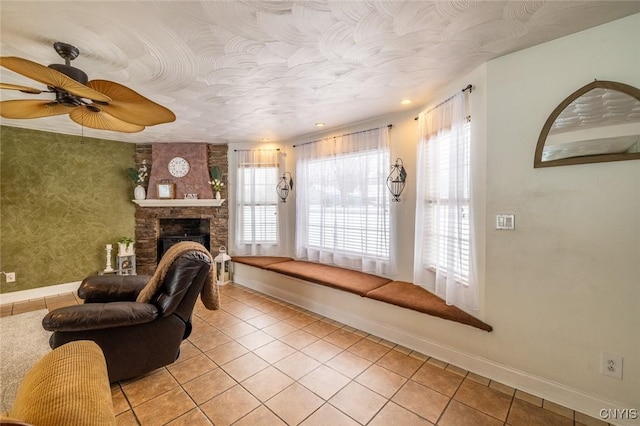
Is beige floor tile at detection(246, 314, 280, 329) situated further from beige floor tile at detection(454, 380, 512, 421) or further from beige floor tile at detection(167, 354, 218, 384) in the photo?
beige floor tile at detection(454, 380, 512, 421)

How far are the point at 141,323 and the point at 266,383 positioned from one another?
1040 mm

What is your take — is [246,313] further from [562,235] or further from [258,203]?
[562,235]

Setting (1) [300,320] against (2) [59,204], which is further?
(2) [59,204]

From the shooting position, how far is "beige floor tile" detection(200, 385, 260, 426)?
5.48 ft

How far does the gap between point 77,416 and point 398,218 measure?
117 inches

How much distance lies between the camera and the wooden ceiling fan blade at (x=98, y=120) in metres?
2.00

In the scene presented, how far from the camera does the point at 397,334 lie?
2607 millimetres

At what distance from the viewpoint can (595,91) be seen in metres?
1.62

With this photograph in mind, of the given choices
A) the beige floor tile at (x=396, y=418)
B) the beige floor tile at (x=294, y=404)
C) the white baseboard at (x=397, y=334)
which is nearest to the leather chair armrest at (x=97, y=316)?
the beige floor tile at (x=294, y=404)

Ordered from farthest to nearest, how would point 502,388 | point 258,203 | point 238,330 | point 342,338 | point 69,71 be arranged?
1. point 258,203
2. point 238,330
3. point 342,338
4. point 502,388
5. point 69,71

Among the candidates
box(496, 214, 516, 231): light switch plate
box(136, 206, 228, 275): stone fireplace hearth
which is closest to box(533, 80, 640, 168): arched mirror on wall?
box(496, 214, 516, 231): light switch plate

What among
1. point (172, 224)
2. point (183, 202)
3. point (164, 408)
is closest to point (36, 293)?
point (172, 224)

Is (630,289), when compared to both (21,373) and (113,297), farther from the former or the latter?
(21,373)

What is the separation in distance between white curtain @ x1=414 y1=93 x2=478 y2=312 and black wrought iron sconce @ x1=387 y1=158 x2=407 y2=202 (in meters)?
0.34
